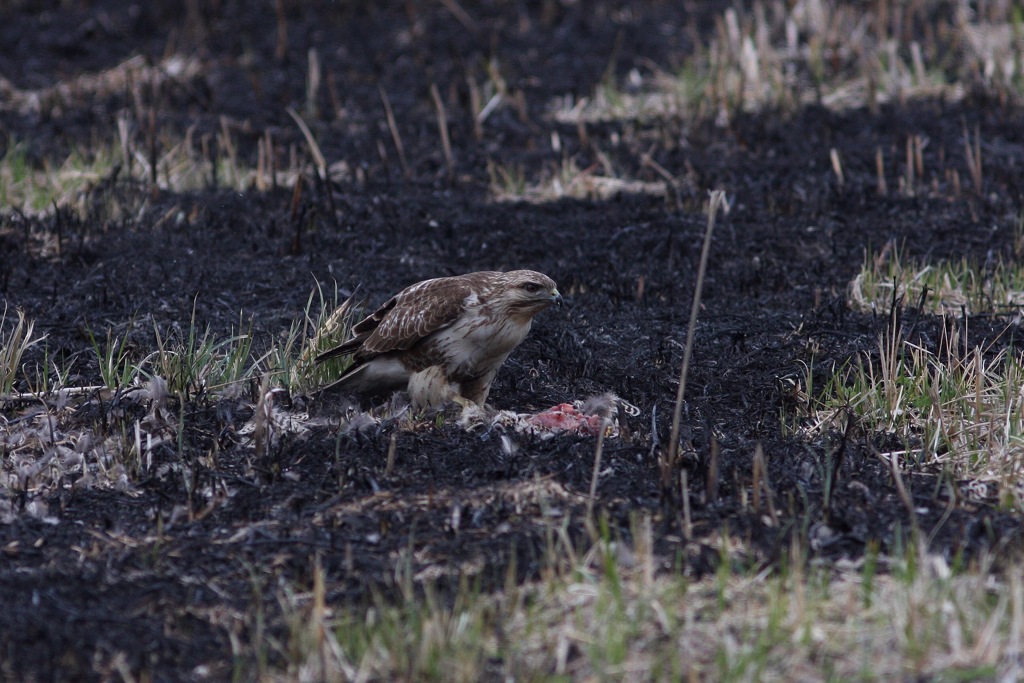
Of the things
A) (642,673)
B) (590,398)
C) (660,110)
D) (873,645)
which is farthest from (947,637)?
(660,110)

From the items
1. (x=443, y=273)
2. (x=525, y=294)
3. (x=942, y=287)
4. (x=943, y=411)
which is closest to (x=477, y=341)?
(x=525, y=294)

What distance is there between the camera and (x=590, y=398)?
5.70 m

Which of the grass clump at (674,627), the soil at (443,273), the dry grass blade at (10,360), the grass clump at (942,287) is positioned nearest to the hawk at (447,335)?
the soil at (443,273)

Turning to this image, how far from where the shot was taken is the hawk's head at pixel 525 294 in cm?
570

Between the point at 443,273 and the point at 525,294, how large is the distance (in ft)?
6.19

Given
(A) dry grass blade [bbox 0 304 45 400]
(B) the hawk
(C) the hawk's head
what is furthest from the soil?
(C) the hawk's head

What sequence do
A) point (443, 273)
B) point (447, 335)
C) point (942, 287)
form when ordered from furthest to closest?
point (443, 273), point (942, 287), point (447, 335)

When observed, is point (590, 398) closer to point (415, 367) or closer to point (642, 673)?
point (415, 367)

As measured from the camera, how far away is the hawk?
5.73 m

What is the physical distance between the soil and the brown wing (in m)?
0.35

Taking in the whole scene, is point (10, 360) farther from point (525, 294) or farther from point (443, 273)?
point (443, 273)

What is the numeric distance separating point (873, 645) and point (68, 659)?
2242 millimetres

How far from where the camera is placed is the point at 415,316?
5.91 m

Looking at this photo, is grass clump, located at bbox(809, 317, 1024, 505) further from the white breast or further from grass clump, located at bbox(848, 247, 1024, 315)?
the white breast
